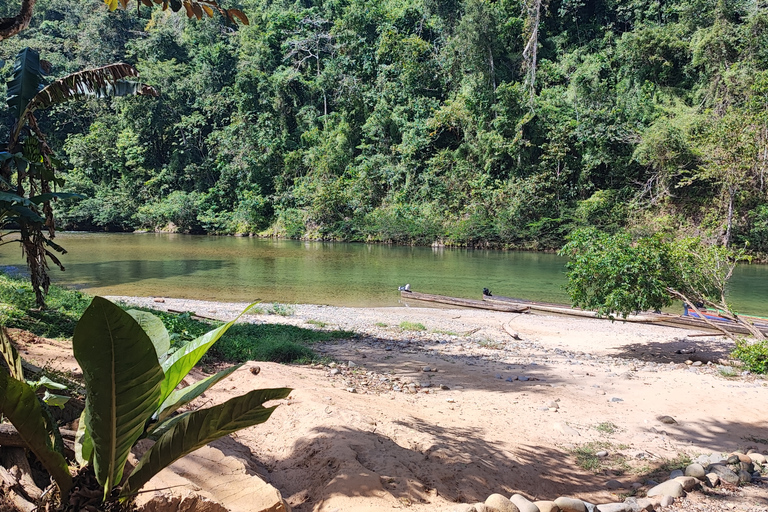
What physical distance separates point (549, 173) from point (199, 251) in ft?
71.6

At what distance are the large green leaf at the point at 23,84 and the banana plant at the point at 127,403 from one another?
5.89 meters

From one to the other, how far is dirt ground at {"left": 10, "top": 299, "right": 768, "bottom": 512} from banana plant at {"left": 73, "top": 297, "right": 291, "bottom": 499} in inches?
54.4

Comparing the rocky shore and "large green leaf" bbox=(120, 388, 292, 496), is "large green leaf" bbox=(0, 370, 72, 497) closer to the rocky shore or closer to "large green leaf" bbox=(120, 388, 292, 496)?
"large green leaf" bbox=(120, 388, 292, 496)

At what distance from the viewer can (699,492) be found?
370cm

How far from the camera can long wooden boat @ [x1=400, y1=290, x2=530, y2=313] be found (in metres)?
14.9

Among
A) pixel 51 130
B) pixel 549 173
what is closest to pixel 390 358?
pixel 549 173

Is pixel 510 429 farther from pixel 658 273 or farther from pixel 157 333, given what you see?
pixel 658 273

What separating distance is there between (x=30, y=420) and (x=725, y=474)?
15.4 feet

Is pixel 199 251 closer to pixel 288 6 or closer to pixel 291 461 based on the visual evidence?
pixel 291 461

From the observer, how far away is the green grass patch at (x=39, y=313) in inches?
226

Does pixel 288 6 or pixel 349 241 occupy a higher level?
pixel 288 6

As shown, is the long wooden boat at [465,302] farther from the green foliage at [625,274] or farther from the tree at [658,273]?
the tree at [658,273]

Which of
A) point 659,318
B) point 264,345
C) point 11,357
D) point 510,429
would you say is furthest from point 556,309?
point 11,357

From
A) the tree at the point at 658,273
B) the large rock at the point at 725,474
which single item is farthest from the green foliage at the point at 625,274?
the large rock at the point at 725,474
